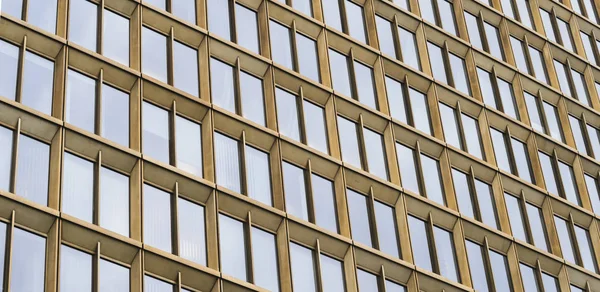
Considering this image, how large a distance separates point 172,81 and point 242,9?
515 centimetres

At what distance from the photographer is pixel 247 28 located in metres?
42.4

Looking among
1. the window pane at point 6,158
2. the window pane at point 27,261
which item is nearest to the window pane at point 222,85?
the window pane at point 6,158

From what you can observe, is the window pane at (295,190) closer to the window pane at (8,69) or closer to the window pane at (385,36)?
the window pane at (385,36)

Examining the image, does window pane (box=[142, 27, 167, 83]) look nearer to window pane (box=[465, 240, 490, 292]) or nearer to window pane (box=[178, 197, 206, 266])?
window pane (box=[178, 197, 206, 266])

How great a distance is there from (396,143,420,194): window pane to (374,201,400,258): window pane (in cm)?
145

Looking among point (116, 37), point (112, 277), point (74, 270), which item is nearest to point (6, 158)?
point (74, 270)

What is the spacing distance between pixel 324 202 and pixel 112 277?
27.8 feet

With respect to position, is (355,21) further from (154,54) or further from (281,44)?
(154,54)

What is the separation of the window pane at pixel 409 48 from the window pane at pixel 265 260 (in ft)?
38.7

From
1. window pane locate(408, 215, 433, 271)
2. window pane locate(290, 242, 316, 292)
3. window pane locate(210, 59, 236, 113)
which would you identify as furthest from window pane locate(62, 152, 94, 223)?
window pane locate(408, 215, 433, 271)

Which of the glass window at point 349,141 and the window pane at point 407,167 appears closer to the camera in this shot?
the glass window at point 349,141

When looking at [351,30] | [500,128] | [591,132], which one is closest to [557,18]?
[591,132]

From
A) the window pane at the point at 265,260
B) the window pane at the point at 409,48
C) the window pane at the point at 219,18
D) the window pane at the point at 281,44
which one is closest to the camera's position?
the window pane at the point at 265,260

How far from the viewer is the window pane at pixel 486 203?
44438 millimetres
